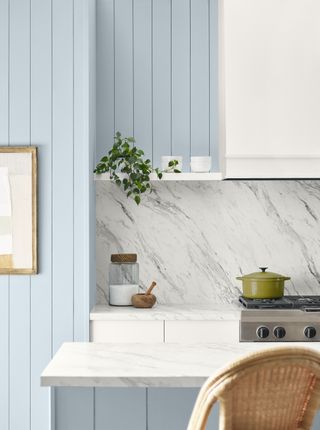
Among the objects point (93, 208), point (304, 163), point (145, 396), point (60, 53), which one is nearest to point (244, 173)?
point (304, 163)

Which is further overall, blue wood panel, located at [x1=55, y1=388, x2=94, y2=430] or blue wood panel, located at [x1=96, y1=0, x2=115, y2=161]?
blue wood panel, located at [x1=96, y1=0, x2=115, y2=161]

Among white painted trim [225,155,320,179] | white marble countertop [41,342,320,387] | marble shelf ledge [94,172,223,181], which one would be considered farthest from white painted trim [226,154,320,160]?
white marble countertop [41,342,320,387]

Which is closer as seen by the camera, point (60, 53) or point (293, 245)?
point (60, 53)

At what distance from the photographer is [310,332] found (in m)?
3.54

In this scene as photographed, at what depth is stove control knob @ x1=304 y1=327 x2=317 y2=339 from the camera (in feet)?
11.6

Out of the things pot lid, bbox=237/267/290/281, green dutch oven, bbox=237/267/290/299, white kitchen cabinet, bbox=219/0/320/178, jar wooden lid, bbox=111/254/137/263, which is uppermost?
white kitchen cabinet, bbox=219/0/320/178

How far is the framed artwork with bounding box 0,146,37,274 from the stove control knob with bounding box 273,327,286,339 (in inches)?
47.7

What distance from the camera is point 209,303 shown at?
13.3ft

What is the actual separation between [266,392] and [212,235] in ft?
8.09

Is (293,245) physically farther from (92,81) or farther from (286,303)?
(92,81)

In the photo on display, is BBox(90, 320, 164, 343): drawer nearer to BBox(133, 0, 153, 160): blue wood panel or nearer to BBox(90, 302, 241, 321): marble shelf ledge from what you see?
BBox(90, 302, 241, 321): marble shelf ledge

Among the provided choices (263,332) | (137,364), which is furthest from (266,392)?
(263,332)

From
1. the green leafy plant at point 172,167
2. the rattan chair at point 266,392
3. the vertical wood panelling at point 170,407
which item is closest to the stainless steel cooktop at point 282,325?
the green leafy plant at point 172,167

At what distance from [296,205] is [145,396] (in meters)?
2.09
